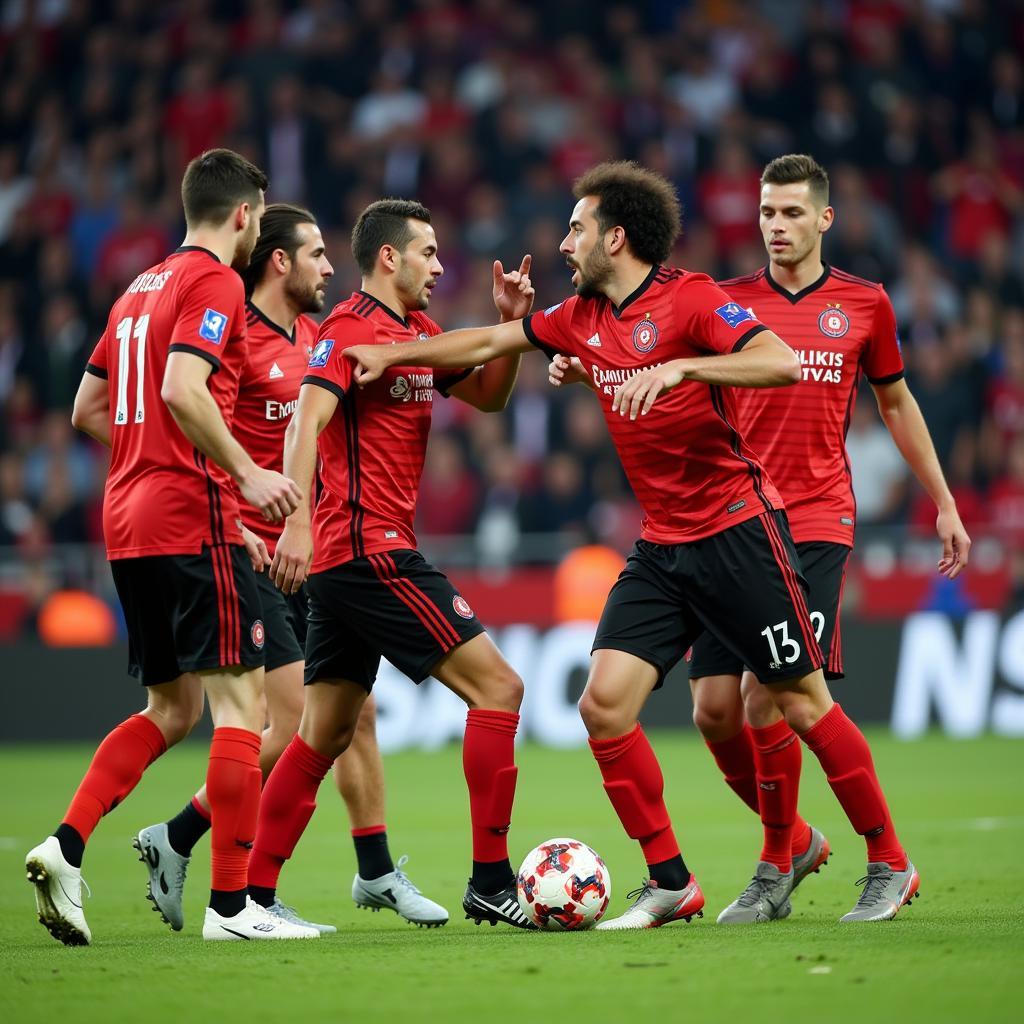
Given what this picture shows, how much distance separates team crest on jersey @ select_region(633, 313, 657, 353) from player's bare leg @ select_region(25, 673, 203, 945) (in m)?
1.94

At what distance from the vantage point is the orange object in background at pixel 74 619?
49.1ft

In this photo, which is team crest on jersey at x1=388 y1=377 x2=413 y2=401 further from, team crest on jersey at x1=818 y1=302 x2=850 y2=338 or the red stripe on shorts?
team crest on jersey at x1=818 y1=302 x2=850 y2=338

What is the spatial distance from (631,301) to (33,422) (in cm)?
1197

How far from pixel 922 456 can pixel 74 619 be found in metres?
10.1

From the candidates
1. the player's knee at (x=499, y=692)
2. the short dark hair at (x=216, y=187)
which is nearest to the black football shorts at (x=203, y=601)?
the player's knee at (x=499, y=692)

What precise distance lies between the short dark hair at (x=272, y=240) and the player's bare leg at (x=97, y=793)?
172 cm

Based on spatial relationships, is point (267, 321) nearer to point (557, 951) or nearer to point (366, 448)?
point (366, 448)

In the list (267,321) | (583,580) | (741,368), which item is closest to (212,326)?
(267,321)

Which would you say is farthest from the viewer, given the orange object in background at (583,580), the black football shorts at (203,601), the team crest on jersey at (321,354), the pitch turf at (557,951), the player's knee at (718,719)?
the orange object in background at (583,580)

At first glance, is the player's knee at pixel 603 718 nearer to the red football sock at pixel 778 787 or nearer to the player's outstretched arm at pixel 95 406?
the red football sock at pixel 778 787

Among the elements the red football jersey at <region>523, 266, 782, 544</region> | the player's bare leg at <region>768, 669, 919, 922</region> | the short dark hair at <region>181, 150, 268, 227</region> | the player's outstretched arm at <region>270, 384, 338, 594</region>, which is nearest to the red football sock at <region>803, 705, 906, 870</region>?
the player's bare leg at <region>768, 669, 919, 922</region>

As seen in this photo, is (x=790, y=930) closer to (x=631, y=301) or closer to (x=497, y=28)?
(x=631, y=301)

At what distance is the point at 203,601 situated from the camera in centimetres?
563

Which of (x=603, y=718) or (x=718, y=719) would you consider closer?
(x=603, y=718)
